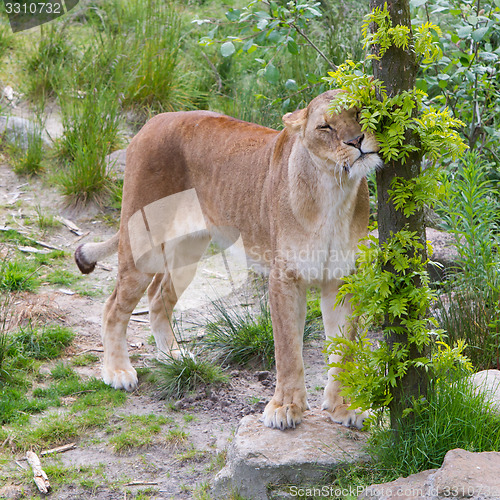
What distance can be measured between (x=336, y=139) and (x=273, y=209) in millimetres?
759

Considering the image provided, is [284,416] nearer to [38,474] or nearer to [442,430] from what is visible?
[442,430]

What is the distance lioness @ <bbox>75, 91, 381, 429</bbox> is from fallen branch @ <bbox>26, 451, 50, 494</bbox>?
920mm

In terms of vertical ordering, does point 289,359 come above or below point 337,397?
above

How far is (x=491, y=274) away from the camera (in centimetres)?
425

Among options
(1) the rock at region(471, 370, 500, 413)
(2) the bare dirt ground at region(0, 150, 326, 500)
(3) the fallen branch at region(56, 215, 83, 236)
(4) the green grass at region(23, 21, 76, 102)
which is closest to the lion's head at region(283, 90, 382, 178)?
(1) the rock at region(471, 370, 500, 413)

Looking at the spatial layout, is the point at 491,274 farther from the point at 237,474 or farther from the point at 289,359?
the point at 237,474

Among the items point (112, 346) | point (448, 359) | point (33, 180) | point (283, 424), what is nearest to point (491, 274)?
point (448, 359)

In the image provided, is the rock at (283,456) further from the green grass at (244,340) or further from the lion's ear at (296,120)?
the lion's ear at (296,120)

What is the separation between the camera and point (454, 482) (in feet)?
8.34

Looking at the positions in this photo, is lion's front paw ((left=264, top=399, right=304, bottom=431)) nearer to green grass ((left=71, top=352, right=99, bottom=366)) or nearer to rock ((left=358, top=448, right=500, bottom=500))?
rock ((left=358, top=448, right=500, bottom=500))

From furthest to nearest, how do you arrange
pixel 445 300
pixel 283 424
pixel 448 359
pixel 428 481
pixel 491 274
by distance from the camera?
pixel 445 300 < pixel 491 274 < pixel 283 424 < pixel 448 359 < pixel 428 481

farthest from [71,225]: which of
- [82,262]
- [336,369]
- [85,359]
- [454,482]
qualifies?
[454,482]

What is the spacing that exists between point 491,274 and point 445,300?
53 cm

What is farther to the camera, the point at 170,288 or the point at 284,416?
the point at 170,288
